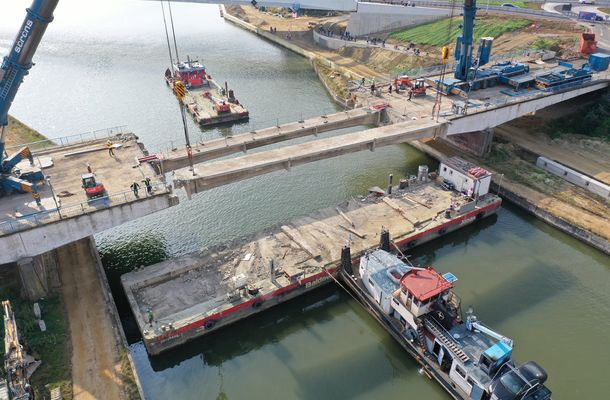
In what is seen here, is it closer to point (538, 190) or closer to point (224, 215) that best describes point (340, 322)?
point (224, 215)

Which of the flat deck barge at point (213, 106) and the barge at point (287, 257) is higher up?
the flat deck barge at point (213, 106)

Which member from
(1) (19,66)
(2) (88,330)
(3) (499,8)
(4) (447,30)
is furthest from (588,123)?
(1) (19,66)

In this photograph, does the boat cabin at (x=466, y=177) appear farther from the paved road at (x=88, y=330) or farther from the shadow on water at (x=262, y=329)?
the paved road at (x=88, y=330)

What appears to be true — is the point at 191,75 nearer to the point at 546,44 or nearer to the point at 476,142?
the point at 476,142

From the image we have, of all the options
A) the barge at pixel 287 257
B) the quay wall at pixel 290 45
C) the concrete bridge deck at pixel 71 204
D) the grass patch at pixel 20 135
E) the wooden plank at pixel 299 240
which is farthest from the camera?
the quay wall at pixel 290 45

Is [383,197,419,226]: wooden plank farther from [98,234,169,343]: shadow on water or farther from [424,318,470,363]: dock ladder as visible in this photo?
[98,234,169,343]: shadow on water

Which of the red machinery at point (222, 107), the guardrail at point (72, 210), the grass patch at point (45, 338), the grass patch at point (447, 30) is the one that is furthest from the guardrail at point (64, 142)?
the grass patch at point (447, 30)
